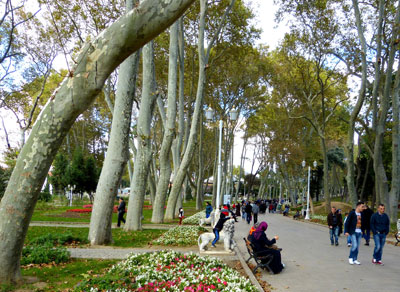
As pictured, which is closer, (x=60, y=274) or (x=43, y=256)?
(x=60, y=274)

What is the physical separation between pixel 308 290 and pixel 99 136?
50.5 metres

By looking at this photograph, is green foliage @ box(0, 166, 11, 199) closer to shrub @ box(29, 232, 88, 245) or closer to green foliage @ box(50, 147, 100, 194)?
green foliage @ box(50, 147, 100, 194)

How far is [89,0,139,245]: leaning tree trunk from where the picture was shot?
1027 cm

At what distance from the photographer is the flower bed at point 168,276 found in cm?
539

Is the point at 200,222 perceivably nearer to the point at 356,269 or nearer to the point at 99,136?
the point at 356,269

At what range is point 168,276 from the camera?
6281mm

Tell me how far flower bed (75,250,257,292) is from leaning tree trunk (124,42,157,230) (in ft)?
21.1

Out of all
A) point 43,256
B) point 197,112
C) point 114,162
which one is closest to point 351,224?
point 114,162

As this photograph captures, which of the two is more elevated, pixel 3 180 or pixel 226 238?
pixel 3 180

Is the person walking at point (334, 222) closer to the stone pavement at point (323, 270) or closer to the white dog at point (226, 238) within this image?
the stone pavement at point (323, 270)

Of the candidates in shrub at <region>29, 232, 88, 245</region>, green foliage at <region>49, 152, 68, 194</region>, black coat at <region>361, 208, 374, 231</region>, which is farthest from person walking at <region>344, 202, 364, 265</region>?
green foliage at <region>49, 152, 68, 194</region>

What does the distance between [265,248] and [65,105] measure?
596cm

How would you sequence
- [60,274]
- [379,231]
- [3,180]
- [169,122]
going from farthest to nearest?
[3,180]
[169,122]
[379,231]
[60,274]

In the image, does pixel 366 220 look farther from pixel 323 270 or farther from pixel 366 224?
pixel 323 270
